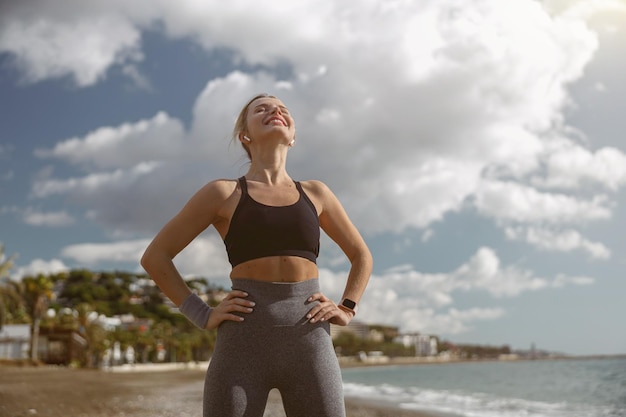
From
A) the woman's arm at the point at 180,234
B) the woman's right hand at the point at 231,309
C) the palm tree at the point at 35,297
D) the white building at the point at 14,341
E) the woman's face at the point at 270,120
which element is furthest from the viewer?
the white building at the point at 14,341

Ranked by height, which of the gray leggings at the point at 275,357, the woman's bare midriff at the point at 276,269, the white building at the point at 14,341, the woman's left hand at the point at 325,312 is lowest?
the white building at the point at 14,341

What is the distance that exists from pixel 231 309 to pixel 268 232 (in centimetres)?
37

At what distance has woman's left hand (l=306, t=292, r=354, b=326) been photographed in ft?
9.21

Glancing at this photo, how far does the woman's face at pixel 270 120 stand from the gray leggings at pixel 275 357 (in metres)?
0.73

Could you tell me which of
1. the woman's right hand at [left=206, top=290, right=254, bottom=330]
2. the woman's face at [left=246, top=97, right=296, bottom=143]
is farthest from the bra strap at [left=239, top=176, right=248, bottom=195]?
the woman's right hand at [left=206, top=290, right=254, bottom=330]

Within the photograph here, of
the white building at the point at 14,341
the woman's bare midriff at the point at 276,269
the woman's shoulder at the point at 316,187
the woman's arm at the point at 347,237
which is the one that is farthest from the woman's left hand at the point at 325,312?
the white building at the point at 14,341

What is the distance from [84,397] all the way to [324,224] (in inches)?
820

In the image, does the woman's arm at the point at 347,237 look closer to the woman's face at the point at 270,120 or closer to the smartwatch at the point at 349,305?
the smartwatch at the point at 349,305

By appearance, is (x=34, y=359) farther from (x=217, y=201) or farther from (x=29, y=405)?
(x=217, y=201)

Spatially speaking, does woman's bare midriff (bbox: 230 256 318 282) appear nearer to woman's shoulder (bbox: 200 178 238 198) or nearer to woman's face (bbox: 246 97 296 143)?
woman's shoulder (bbox: 200 178 238 198)

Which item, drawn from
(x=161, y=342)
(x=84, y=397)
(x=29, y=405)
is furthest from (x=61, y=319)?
(x=29, y=405)

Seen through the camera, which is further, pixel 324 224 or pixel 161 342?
pixel 161 342

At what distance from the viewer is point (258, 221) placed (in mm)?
2879

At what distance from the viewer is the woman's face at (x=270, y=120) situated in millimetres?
3111
